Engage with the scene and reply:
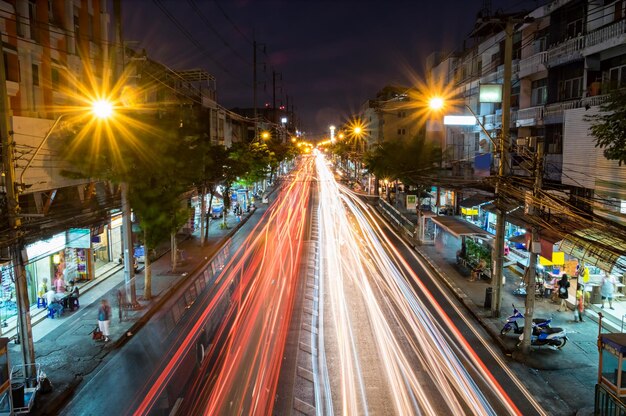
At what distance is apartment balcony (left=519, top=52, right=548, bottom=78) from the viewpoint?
25016 mm

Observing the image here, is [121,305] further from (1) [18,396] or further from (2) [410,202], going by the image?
(2) [410,202]

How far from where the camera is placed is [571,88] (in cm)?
2281

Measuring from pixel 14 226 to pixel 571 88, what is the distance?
22.6 meters

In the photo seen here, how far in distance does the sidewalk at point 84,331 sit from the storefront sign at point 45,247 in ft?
7.23

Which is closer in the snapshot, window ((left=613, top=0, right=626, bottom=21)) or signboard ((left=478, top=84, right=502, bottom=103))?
window ((left=613, top=0, right=626, bottom=21))

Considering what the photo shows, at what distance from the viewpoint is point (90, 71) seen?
21.8 metres

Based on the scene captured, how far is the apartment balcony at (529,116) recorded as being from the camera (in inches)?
992

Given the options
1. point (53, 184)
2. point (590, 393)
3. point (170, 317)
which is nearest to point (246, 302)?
point (170, 317)

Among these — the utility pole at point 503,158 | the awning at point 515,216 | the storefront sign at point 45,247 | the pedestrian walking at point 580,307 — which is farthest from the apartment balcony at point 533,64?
the storefront sign at point 45,247

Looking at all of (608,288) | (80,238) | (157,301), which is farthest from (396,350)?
(80,238)

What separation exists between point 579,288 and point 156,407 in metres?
15.4

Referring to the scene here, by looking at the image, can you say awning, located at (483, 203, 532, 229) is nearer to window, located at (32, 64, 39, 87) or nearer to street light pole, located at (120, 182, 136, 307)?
street light pole, located at (120, 182, 136, 307)

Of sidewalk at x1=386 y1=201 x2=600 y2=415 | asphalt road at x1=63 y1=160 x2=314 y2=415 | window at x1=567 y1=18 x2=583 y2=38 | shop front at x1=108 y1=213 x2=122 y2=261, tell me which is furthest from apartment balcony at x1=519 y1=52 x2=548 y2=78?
shop front at x1=108 y1=213 x2=122 y2=261

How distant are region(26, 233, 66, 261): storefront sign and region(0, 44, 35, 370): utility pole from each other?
510cm
